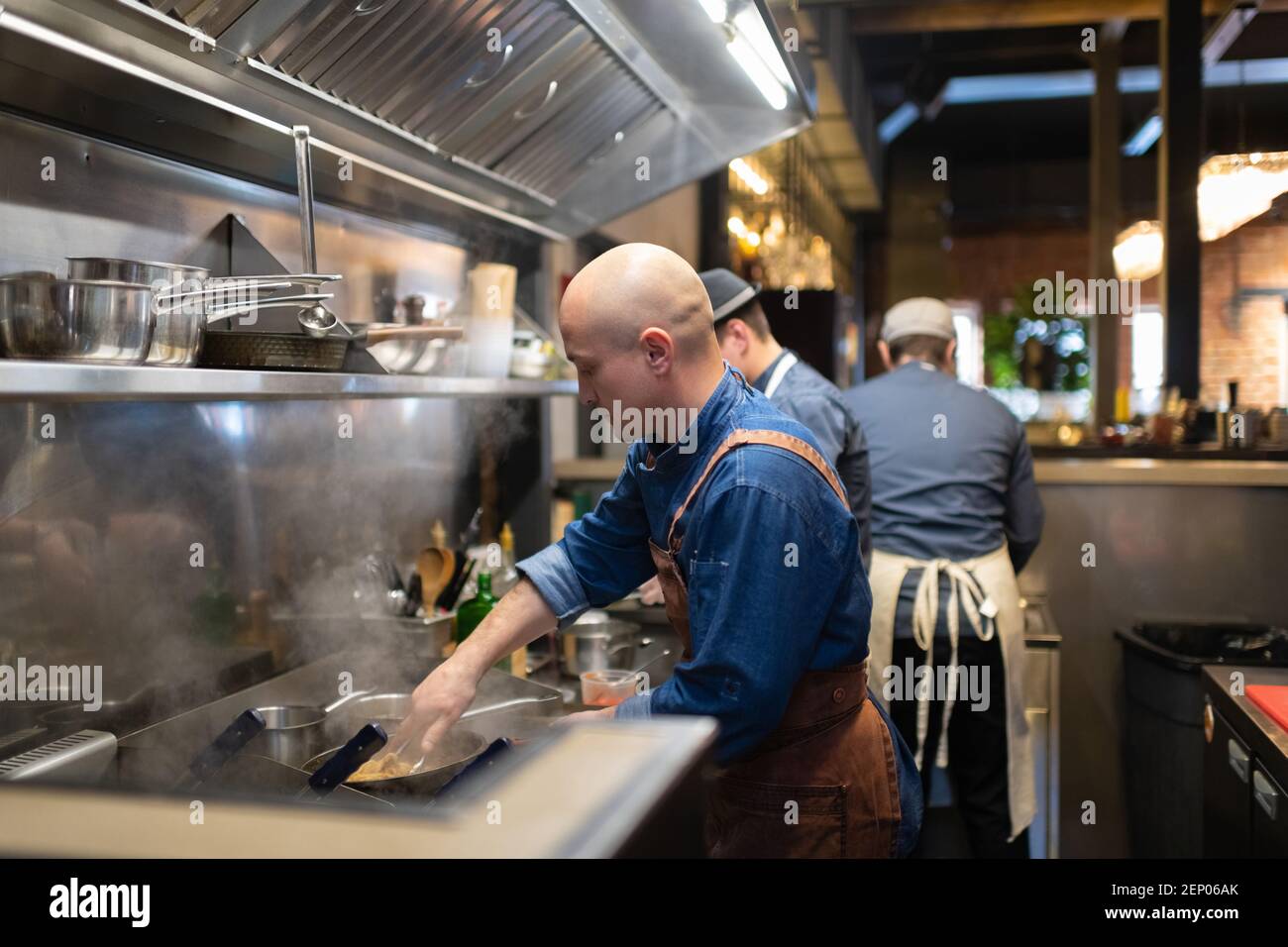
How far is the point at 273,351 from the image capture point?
1737 millimetres

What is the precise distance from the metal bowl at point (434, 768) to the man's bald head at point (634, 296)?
741 mm

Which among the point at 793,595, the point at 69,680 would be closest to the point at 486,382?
the point at 69,680

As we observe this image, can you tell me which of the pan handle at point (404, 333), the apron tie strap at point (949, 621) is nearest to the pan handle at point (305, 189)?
the pan handle at point (404, 333)

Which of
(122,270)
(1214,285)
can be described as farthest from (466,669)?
(1214,285)

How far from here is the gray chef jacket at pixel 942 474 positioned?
131 inches

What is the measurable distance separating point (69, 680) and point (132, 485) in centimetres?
36

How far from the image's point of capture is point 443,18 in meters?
2.12

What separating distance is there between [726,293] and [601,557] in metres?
1.13

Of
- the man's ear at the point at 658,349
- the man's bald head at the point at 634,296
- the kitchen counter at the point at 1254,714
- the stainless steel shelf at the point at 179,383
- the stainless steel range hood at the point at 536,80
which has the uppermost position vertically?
the stainless steel range hood at the point at 536,80

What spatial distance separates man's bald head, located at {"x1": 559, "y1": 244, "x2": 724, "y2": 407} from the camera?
1596 millimetres

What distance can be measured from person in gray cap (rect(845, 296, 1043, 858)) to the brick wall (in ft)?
24.9

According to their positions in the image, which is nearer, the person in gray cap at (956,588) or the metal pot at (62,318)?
the metal pot at (62,318)

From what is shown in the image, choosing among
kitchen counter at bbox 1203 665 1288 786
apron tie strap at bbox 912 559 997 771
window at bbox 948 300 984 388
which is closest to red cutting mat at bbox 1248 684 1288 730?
kitchen counter at bbox 1203 665 1288 786

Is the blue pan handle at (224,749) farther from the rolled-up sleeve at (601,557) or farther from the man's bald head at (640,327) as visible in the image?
the man's bald head at (640,327)
